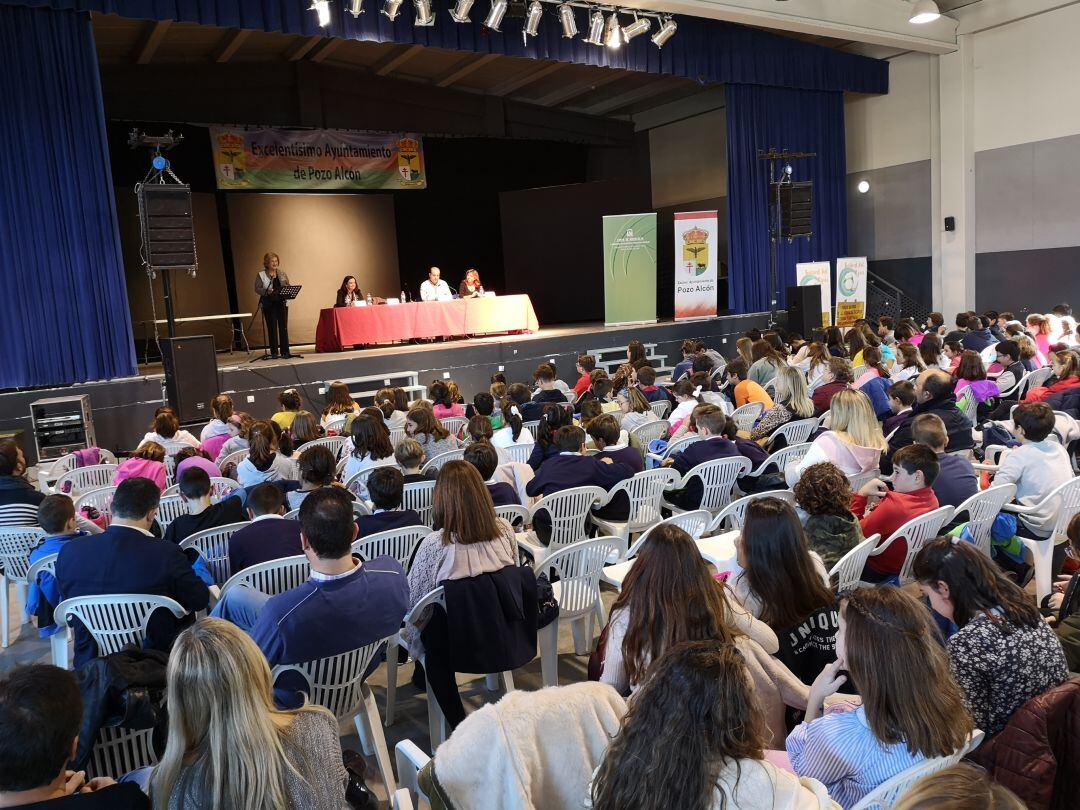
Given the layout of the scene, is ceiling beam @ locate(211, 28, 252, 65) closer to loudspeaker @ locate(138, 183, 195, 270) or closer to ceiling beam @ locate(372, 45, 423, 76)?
ceiling beam @ locate(372, 45, 423, 76)

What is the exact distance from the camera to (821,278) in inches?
539

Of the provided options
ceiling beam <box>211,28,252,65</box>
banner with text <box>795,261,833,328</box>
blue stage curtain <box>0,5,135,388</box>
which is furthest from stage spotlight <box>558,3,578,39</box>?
banner with text <box>795,261,833,328</box>

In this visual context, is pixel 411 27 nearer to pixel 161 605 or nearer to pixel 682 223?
pixel 682 223

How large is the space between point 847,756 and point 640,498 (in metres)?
2.78

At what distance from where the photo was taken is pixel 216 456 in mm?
6152

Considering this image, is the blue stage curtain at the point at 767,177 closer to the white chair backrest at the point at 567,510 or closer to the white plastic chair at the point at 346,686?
the white chair backrest at the point at 567,510

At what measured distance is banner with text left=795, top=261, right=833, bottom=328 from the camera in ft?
44.2

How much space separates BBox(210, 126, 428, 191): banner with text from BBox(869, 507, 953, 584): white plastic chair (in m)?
12.2

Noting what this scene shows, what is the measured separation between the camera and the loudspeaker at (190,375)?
848 centimetres

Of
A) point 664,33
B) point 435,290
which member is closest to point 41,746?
point 664,33

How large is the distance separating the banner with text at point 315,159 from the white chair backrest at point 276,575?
11.3m

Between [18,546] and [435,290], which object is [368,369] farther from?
[18,546]

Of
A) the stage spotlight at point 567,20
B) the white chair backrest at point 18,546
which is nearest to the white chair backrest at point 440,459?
the white chair backrest at point 18,546

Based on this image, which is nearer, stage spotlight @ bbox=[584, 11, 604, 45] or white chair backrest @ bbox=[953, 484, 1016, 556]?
white chair backrest @ bbox=[953, 484, 1016, 556]
